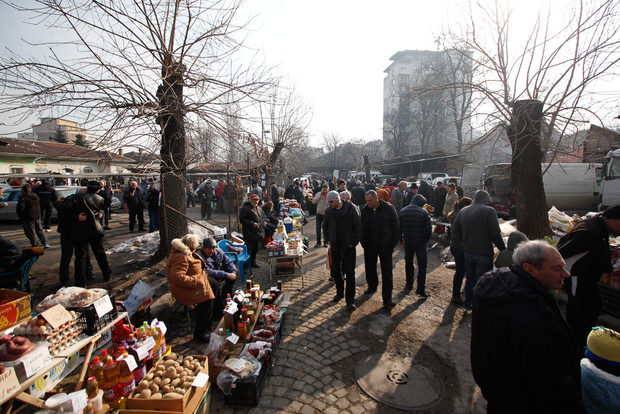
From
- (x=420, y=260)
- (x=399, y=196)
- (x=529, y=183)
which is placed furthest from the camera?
(x=399, y=196)

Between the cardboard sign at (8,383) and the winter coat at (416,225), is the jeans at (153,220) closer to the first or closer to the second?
the winter coat at (416,225)

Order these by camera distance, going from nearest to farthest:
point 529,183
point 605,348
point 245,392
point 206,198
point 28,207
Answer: point 605,348 → point 245,392 → point 529,183 → point 28,207 → point 206,198

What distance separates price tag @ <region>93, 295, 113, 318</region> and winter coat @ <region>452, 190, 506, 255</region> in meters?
4.96

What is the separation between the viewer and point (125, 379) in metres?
2.71

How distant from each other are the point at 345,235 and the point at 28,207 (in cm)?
888

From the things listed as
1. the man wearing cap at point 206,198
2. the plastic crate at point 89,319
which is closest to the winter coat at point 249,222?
the plastic crate at point 89,319

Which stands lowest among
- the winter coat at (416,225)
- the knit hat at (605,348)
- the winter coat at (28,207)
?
the knit hat at (605,348)

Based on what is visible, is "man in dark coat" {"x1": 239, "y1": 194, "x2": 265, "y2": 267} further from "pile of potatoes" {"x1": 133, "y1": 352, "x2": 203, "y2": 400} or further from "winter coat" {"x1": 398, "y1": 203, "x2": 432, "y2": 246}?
"pile of potatoes" {"x1": 133, "y1": 352, "x2": 203, "y2": 400}

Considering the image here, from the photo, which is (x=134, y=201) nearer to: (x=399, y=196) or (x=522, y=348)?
(x=399, y=196)

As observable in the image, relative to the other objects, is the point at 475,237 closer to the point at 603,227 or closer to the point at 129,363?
the point at 603,227

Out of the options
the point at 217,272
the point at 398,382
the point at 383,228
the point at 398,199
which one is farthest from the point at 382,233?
the point at 398,199

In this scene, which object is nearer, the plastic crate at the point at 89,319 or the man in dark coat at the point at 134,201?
the plastic crate at the point at 89,319

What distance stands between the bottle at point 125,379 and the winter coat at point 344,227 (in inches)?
130

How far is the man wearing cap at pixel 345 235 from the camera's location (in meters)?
4.99
